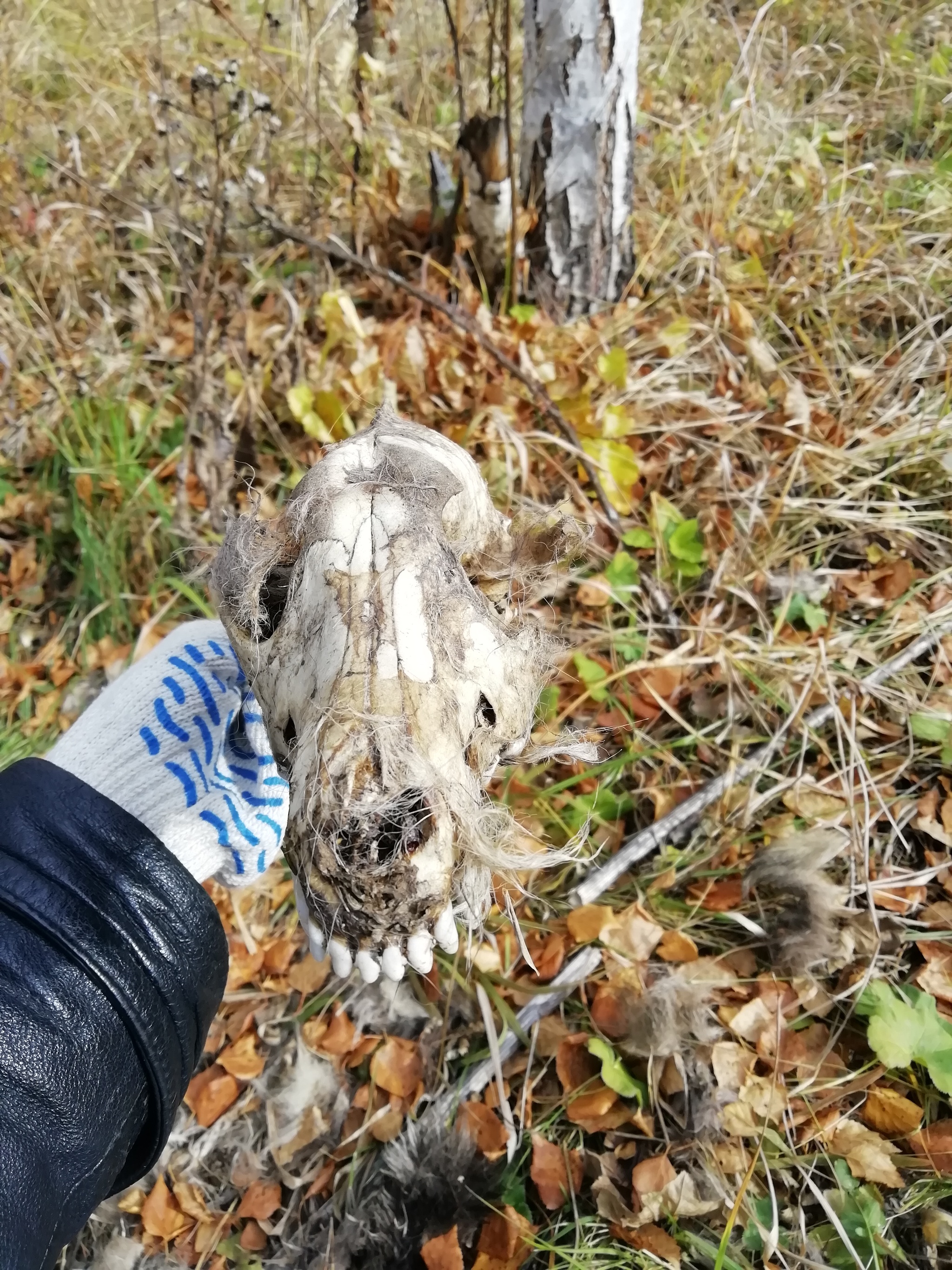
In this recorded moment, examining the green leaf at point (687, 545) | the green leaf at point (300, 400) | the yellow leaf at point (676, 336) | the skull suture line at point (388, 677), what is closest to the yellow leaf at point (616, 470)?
the green leaf at point (687, 545)

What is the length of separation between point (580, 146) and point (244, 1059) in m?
2.32

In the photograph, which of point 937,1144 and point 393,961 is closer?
A: point 393,961

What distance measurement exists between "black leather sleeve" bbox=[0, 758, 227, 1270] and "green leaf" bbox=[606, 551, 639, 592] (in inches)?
46.2

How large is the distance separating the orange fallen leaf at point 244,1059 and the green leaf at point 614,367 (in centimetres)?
177

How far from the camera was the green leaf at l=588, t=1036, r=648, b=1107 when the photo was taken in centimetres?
141

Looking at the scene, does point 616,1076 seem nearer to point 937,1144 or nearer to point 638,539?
point 937,1144

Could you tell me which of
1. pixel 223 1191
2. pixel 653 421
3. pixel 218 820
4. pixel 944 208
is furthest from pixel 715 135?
pixel 223 1191

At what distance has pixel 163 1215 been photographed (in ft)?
4.77

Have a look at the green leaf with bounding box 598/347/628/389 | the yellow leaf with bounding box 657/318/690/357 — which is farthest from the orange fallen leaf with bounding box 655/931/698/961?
the yellow leaf with bounding box 657/318/690/357

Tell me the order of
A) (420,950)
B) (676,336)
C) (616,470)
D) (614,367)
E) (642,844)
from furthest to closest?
(676,336)
(614,367)
(616,470)
(642,844)
(420,950)

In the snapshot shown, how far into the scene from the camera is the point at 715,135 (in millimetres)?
2570

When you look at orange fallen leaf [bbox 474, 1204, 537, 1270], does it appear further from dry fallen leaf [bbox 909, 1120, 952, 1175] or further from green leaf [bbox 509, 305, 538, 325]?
green leaf [bbox 509, 305, 538, 325]

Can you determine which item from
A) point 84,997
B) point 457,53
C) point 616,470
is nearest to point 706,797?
point 616,470

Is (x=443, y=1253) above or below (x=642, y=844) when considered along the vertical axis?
→ below
